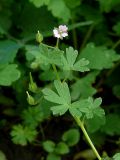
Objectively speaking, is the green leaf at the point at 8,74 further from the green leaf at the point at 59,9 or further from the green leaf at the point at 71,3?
the green leaf at the point at 71,3

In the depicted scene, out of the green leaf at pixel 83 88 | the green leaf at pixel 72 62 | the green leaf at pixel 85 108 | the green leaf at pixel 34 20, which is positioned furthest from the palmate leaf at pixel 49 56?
the green leaf at pixel 34 20

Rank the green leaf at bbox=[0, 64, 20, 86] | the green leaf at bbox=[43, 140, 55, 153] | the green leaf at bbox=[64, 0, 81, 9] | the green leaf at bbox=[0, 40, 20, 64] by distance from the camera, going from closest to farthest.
A: 1. the green leaf at bbox=[0, 64, 20, 86]
2. the green leaf at bbox=[0, 40, 20, 64]
3. the green leaf at bbox=[43, 140, 55, 153]
4. the green leaf at bbox=[64, 0, 81, 9]

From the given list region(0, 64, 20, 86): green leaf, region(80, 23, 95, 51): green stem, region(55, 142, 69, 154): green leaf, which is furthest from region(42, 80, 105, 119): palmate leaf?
region(80, 23, 95, 51): green stem

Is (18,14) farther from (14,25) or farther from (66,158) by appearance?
(66,158)

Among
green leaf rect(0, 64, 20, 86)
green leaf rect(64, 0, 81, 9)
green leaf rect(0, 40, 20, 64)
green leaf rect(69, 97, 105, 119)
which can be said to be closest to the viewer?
green leaf rect(69, 97, 105, 119)

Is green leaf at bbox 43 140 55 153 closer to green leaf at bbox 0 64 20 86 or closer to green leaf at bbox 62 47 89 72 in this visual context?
green leaf at bbox 0 64 20 86

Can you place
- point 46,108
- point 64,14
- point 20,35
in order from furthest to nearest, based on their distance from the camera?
point 20,35, point 64,14, point 46,108

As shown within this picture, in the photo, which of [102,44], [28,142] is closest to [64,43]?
[102,44]
